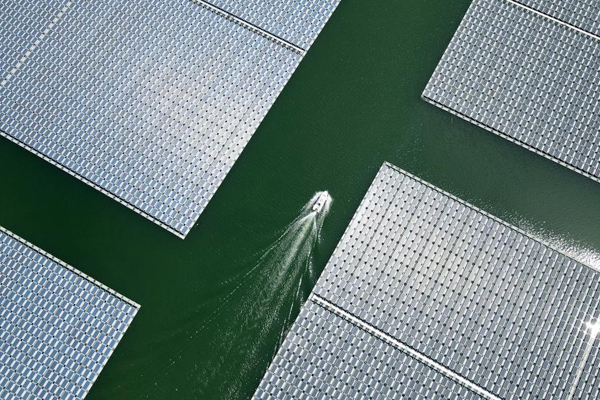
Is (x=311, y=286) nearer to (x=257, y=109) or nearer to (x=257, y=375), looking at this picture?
(x=257, y=375)

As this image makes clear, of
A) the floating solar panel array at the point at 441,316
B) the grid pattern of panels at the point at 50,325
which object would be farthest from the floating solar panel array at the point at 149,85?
the floating solar panel array at the point at 441,316

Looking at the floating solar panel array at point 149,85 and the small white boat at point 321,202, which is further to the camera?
the floating solar panel array at point 149,85

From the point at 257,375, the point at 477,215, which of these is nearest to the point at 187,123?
the point at 257,375

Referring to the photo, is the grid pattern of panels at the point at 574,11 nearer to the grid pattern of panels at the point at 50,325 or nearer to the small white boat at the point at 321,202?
the small white boat at the point at 321,202

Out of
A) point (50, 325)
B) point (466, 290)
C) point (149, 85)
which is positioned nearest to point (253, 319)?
point (50, 325)

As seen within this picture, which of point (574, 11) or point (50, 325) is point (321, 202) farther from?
point (574, 11)

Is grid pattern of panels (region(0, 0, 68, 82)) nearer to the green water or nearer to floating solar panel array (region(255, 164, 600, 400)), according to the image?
the green water
